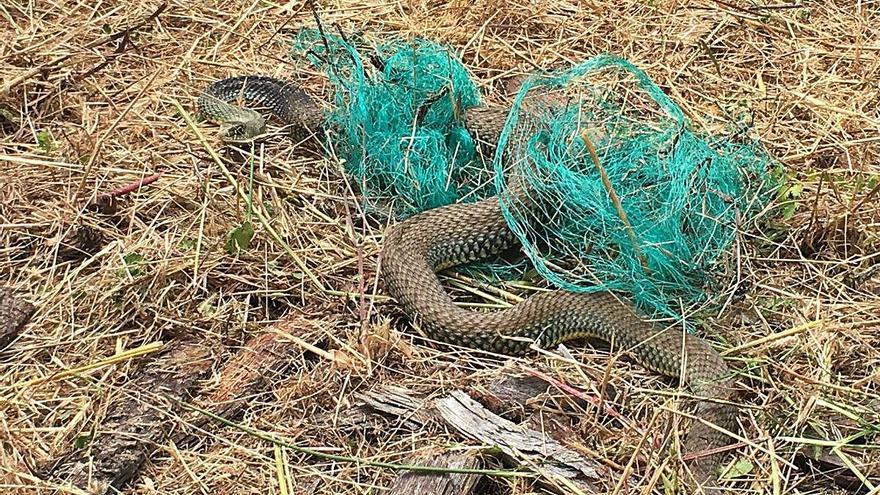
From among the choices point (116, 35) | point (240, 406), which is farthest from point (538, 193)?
point (116, 35)

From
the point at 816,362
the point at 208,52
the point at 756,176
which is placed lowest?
the point at 816,362

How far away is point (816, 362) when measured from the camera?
4.82 m

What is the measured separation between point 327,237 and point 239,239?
51 centimetres

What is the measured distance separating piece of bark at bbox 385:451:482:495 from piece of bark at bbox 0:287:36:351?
83.1 inches

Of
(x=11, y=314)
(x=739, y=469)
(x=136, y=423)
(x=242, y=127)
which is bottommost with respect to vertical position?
(x=739, y=469)

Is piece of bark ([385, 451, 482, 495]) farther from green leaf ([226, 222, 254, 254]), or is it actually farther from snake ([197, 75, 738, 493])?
green leaf ([226, 222, 254, 254])

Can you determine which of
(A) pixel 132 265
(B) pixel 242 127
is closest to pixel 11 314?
(A) pixel 132 265

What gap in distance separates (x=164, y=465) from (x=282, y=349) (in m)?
0.82

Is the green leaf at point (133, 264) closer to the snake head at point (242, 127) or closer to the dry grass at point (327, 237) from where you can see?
the dry grass at point (327, 237)

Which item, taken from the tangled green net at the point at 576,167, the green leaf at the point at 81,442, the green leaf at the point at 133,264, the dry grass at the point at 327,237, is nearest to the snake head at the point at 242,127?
the dry grass at the point at 327,237

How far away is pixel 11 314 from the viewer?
511 cm

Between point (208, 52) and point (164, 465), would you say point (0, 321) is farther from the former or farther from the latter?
point (208, 52)

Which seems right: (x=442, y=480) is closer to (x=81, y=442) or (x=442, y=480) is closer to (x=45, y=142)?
(x=81, y=442)

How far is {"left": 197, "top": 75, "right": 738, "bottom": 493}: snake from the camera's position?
15.0 ft
